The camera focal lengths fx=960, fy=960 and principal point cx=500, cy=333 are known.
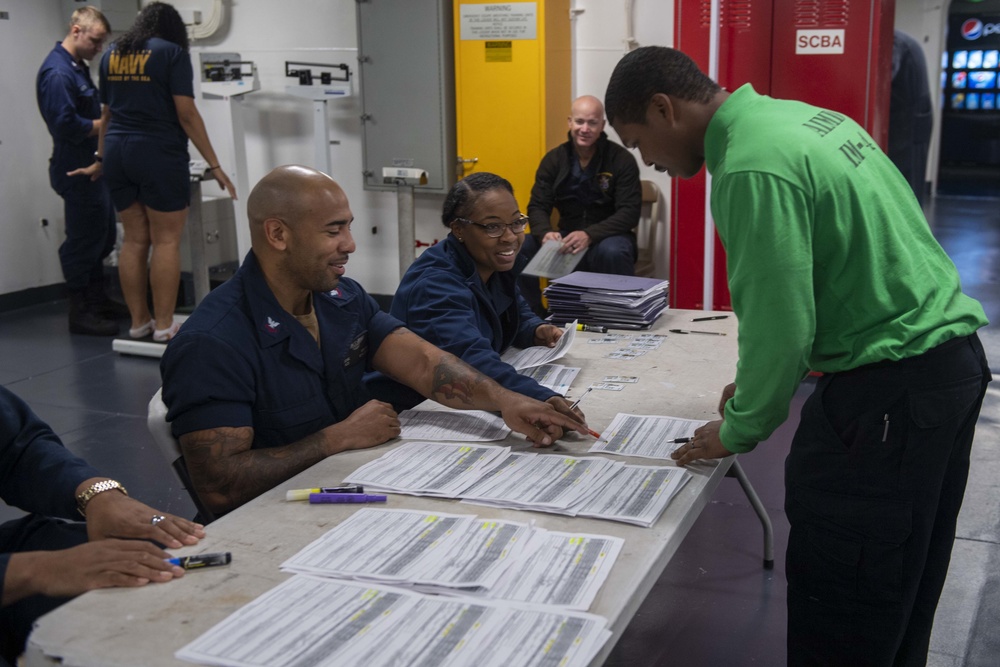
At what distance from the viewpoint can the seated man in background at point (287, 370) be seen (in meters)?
1.90

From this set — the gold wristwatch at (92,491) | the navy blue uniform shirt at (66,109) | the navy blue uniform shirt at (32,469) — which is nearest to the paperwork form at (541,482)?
the gold wristwatch at (92,491)

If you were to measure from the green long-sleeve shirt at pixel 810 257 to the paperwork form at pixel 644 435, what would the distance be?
259 mm

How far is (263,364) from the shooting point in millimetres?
2012

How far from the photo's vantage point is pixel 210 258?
6746 millimetres

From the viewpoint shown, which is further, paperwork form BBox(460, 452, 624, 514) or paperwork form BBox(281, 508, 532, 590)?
paperwork form BBox(460, 452, 624, 514)

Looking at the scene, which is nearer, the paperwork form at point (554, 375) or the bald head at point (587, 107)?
the paperwork form at point (554, 375)

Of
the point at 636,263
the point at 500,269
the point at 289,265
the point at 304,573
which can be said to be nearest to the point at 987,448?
the point at 636,263

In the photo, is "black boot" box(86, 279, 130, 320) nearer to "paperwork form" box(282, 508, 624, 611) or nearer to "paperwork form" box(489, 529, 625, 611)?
"paperwork form" box(282, 508, 624, 611)

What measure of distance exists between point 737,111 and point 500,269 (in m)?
1.17

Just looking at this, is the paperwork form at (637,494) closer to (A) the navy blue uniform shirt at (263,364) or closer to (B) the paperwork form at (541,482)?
(B) the paperwork form at (541,482)

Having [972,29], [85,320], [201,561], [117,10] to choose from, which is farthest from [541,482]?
[117,10]

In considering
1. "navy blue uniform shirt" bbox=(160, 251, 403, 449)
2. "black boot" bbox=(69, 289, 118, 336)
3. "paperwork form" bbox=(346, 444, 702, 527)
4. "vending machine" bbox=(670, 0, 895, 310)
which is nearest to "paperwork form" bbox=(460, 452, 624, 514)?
"paperwork form" bbox=(346, 444, 702, 527)

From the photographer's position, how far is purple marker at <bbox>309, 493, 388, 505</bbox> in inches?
68.5

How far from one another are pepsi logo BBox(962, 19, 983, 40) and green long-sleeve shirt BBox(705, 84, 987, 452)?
546 centimetres
